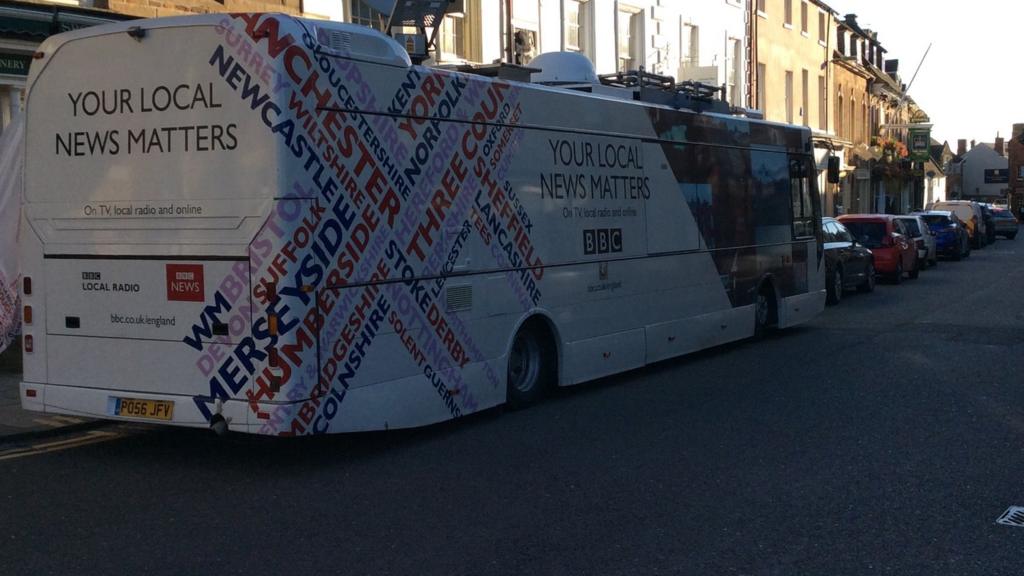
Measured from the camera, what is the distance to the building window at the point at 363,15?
19405 mm

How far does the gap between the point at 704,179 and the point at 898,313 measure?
23.9 feet

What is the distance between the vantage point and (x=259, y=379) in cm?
764

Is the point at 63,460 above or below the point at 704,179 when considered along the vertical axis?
below

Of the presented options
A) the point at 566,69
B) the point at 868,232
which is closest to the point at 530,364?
the point at 566,69

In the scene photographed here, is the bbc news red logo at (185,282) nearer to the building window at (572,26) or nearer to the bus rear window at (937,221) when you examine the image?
the building window at (572,26)

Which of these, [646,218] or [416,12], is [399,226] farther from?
[416,12]

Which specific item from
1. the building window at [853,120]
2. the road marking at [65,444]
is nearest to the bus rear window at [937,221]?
the building window at [853,120]

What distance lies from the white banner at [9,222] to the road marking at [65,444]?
3653 millimetres

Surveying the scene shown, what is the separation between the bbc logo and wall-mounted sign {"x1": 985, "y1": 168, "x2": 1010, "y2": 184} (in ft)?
448

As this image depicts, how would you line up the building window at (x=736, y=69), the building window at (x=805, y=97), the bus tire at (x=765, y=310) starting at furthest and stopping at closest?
the building window at (x=805, y=97)
the building window at (x=736, y=69)
the bus tire at (x=765, y=310)

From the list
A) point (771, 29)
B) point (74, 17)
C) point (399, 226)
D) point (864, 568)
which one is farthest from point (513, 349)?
point (771, 29)

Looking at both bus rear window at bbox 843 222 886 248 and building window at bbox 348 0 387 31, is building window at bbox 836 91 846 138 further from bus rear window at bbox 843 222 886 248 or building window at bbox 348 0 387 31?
building window at bbox 348 0 387 31

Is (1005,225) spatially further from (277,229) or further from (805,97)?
(277,229)

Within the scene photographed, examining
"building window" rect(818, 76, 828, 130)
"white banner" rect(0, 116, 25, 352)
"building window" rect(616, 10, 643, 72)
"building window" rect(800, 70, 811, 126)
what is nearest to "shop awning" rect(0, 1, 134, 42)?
"white banner" rect(0, 116, 25, 352)
